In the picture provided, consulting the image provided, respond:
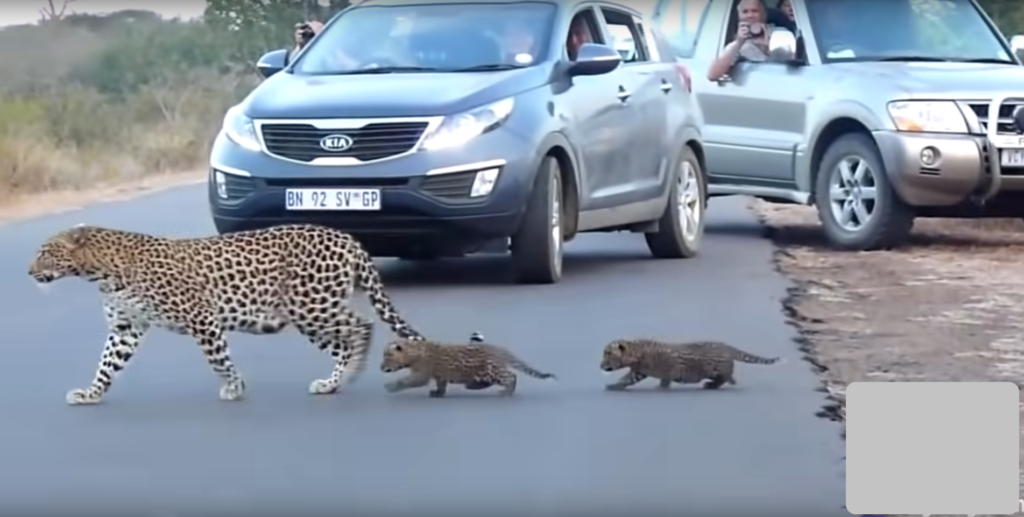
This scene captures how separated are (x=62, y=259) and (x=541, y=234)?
4.13m

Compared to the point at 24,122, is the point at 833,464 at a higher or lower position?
higher

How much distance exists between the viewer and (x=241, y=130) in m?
12.8

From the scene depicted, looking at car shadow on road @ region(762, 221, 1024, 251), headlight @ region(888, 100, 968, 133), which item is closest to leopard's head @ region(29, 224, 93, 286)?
headlight @ region(888, 100, 968, 133)

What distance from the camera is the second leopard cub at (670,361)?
30.2 feet

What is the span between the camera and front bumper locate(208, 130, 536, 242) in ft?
40.4

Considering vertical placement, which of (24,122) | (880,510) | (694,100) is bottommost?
(24,122)

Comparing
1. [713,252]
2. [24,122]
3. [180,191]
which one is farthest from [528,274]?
[24,122]

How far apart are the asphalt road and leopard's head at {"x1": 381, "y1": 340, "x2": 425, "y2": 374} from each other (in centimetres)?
13

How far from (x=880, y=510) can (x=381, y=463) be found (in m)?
3.08

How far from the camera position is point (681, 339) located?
35.0ft

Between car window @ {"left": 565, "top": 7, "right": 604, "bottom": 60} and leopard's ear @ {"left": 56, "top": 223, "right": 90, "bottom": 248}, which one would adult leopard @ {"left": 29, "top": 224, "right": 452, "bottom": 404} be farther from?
car window @ {"left": 565, "top": 7, "right": 604, "bottom": 60}

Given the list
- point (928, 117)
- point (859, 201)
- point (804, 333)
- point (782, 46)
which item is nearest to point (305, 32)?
point (782, 46)

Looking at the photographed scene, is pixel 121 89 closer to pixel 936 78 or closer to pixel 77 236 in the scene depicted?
pixel 936 78

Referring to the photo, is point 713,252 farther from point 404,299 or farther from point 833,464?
point 833,464
